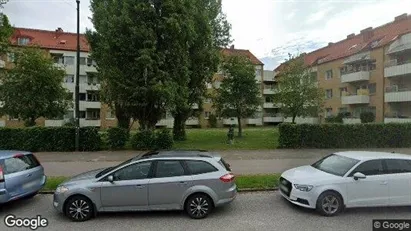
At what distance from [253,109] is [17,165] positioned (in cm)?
2071

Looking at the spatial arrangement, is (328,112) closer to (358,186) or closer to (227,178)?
(358,186)

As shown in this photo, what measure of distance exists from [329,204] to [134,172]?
14.2 ft

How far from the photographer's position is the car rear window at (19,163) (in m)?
6.73

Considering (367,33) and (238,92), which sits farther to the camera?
(367,33)

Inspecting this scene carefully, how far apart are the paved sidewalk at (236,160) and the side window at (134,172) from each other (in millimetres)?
5337

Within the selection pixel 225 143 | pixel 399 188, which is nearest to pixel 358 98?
pixel 225 143

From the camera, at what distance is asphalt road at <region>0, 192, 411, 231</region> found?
572cm

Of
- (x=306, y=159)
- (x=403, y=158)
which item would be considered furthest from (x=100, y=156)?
(x=403, y=158)

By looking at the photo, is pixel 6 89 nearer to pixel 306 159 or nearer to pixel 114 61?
pixel 114 61

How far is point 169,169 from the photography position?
253 inches

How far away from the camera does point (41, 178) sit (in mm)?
7648

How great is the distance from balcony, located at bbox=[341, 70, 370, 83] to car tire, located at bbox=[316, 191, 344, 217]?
1293 inches

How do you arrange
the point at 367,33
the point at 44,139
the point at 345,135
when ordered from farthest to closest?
the point at 367,33 < the point at 345,135 < the point at 44,139

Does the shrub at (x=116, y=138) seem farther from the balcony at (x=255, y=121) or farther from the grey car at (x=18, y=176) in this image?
the balcony at (x=255, y=121)
